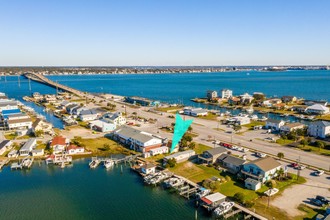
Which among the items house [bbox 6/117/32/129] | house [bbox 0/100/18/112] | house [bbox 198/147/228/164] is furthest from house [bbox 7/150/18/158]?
house [bbox 0/100/18/112]

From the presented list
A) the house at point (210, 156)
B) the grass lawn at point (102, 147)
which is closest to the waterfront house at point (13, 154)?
the grass lawn at point (102, 147)

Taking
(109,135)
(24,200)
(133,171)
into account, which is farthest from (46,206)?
(109,135)

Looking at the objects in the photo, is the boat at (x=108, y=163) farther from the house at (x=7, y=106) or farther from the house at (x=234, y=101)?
the house at (x=234, y=101)

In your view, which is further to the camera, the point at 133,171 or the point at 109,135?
the point at 109,135

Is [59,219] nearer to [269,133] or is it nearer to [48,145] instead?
[48,145]

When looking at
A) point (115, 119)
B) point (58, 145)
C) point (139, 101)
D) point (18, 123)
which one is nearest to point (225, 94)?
point (139, 101)
